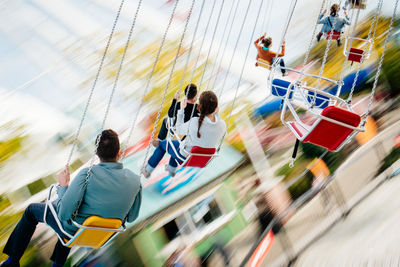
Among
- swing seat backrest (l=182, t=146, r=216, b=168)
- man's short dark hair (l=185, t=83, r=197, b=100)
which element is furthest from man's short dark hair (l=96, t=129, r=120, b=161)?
man's short dark hair (l=185, t=83, r=197, b=100)

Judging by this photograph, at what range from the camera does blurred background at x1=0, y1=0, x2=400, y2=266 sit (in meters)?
3.79

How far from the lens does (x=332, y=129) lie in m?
2.18

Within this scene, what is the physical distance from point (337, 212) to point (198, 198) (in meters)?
2.01

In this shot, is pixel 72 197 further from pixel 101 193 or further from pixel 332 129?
pixel 332 129

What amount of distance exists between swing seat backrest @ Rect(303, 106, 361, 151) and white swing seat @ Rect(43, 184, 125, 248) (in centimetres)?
142

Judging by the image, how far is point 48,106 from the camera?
484cm

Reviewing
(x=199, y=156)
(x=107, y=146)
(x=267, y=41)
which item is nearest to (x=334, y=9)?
(x=267, y=41)

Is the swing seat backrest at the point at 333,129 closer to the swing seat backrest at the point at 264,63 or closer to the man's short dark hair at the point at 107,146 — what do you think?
the man's short dark hair at the point at 107,146

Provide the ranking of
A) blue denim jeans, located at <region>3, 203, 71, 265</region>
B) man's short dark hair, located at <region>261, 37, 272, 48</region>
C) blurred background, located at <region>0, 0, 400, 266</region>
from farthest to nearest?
man's short dark hair, located at <region>261, 37, 272, 48</region>
blurred background, located at <region>0, 0, 400, 266</region>
blue denim jeans, located at <region>3, 203, 71, 265</region>

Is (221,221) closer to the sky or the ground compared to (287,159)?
closer to the ground

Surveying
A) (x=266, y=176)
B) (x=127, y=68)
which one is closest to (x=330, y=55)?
(x=266, y=176)

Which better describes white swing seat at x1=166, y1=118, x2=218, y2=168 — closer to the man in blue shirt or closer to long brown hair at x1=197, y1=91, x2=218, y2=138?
long brown hair at x1=197, y1=91, x2=218, y2=138

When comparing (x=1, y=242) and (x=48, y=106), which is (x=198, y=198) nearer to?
(x=1, y=242)

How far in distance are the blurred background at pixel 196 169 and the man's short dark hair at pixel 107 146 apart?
4.17ft
